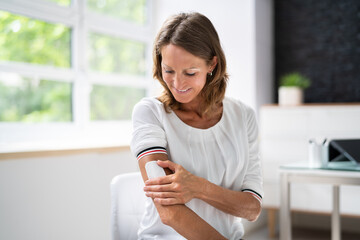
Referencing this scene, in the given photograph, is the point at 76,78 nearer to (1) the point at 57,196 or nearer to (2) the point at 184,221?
(1) the point at 57,196

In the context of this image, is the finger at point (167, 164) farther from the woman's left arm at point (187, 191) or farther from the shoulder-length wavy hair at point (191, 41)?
the shoulder-length wavy hair at point (191, 41)

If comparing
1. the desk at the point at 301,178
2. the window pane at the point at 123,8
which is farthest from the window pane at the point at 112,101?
the desk at the point at 301,178

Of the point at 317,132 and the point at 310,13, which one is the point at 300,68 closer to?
the point at 310,13

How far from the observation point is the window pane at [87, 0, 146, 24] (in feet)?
11.1

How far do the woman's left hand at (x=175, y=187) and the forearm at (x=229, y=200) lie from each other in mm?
29

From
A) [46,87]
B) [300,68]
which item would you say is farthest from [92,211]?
[300,68]

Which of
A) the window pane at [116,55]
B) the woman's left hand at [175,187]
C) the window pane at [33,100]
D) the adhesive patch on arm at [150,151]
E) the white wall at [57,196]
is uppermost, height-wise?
the window pane at [116,55]

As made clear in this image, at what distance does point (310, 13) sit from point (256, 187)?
3.25 meters

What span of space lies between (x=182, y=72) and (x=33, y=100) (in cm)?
181

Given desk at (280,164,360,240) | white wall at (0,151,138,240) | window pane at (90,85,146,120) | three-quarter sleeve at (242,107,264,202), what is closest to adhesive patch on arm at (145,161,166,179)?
three-quarter sleeve at (242,107,264,202)

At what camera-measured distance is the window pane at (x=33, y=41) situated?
265 cm

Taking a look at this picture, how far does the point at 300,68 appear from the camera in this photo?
4.29 meters

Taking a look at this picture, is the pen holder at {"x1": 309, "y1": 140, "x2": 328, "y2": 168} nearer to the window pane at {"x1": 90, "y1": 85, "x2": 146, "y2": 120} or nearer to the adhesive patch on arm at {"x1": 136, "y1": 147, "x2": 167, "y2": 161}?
the adhesive patch on arm at {"x1": 136, "y1": 147, "x2": 167, "y2": 161}

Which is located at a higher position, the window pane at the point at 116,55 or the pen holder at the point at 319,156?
the window pane at the point at 116,55
